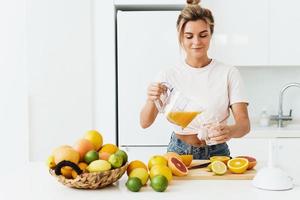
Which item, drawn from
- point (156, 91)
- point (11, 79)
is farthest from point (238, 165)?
point (11, 79)

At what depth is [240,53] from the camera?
12.0 feet

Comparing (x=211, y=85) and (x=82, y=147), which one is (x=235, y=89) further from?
(x=82, y=147)

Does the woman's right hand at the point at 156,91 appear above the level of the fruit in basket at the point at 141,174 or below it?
above

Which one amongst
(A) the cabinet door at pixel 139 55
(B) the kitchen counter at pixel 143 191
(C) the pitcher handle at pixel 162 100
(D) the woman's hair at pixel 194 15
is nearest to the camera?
(B) the kitchen counter at pixel 143 191

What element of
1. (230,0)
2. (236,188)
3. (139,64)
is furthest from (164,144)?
(236,188)

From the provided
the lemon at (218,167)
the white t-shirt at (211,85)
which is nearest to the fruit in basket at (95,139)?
the lemon at (218,167)

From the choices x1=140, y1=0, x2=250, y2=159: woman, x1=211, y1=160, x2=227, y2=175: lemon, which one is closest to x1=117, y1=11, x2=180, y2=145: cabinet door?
x1=140, y1=0, x2=250, y2=159: woman

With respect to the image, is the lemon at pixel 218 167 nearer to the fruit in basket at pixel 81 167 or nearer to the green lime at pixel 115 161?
the green lime at pixel 115 161

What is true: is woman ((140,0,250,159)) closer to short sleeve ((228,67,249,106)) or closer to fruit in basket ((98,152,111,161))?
short sleeve ((228,67,249,106))

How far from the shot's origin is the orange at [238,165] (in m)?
1.84

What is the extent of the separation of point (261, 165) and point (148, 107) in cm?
59

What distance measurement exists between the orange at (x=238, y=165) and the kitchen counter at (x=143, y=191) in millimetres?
67

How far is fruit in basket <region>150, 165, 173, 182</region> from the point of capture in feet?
5.51

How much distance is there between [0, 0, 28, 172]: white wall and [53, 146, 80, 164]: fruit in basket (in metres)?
2.10
